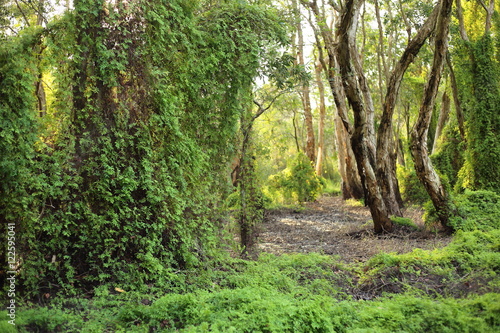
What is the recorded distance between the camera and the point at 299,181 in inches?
657

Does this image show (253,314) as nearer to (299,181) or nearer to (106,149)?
(106,149)

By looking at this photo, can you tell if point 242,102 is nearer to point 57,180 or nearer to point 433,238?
point 57,180

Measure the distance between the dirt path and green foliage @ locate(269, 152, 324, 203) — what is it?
267cm

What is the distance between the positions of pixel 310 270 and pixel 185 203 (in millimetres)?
2199

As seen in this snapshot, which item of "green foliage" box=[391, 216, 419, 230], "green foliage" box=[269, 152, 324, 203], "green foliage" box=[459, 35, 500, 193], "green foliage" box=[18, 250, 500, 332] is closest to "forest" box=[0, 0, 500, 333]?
"green foliage" box=[18, 250, 500, 332]

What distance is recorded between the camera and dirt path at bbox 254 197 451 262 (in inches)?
329

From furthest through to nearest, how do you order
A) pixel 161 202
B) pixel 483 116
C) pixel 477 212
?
pixel 483 116, pixel 477 212, pixel 161 202

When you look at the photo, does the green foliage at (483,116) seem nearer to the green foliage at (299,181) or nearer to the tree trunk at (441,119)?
the tree trunk at (441,119)

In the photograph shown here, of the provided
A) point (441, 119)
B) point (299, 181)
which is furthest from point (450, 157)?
point (299, 181)

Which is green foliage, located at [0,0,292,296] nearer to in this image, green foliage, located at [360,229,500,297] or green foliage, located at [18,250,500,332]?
green foliage, located at [18,250,500,332]

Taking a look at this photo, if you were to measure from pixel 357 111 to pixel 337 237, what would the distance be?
122 inches

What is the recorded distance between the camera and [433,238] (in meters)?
8.93

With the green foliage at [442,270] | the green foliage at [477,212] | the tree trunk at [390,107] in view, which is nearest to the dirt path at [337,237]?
the green foliage at [477,212]

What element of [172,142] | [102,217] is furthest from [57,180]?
[172,142]
